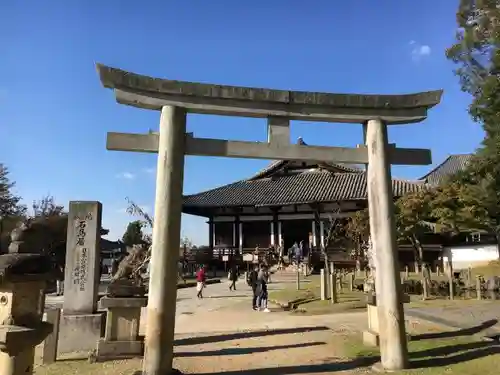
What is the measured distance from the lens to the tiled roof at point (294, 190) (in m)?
30.8

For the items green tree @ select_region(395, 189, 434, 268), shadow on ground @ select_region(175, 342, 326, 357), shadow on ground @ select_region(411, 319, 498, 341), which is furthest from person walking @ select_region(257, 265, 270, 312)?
green tree @ select_region(395, 189, 434, 268)

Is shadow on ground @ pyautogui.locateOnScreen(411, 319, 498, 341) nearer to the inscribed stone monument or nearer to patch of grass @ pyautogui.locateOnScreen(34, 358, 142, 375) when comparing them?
patch of grass @ pyautogui.locateOnScreen(34, 358, 142, 375)

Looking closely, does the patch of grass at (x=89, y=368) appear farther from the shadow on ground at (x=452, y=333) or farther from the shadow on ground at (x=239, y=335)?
the shadow on ground at (x=452, y=333)

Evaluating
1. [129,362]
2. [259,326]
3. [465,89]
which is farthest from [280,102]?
[465,89]

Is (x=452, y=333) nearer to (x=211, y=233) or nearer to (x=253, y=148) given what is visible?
(x=253, y=148)

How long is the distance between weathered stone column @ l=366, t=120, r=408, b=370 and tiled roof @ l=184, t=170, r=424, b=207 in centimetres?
2238

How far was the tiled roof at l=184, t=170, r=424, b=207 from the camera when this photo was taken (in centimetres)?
3075

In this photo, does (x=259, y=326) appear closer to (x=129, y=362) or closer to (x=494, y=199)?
(x=129, y=362)

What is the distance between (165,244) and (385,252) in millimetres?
3595

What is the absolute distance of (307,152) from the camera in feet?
23.4

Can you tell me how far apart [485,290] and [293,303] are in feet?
32.5

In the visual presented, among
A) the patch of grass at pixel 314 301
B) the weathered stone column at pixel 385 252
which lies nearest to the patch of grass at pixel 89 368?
the weathered stone column at pixel 385 252

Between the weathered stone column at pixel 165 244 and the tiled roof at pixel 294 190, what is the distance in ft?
79.0

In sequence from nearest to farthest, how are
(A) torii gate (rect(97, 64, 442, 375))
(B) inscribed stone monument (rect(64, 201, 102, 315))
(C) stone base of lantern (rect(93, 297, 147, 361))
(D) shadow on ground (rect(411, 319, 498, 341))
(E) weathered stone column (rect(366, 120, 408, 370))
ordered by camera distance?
(A) torii gate (rect(97, 64, 442, 375))
(E) weathered stone column (rect(366, 120, 408, 370))
(C) stone base of lantern (rect(93, 297, 147, 361))
(D) shadow on ground (rect(411, 319, 498, 341))
(B) inscribed stone monument (rect(64, 201, 102, 315))
